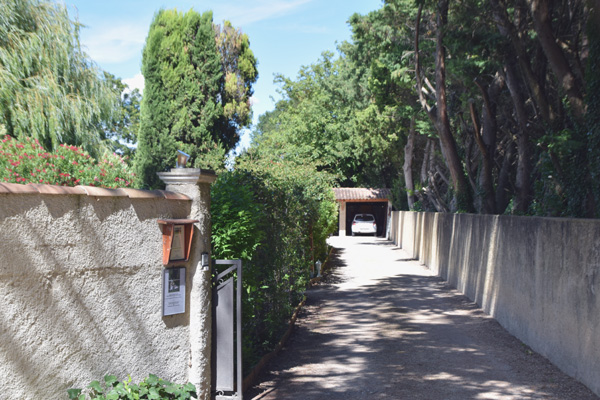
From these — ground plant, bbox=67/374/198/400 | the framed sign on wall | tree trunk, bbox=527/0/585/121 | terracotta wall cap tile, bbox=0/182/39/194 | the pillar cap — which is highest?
tree trunk, bbox=527/0/585/121

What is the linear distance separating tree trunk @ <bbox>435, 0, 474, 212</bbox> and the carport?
21685 mm

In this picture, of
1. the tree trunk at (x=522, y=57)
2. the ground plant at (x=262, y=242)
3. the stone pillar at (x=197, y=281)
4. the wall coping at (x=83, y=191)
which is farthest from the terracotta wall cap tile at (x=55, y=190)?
the tree trunk at (x=522, y=57)

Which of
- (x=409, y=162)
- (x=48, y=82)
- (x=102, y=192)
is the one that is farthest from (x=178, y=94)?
(x=102, y=192)

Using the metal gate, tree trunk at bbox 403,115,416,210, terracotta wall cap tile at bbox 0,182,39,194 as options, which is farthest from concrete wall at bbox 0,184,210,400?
tree trunk at bbox 403,115,416,210

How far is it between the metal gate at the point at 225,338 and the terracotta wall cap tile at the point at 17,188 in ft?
7.37

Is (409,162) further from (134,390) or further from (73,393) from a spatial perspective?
(73,393)

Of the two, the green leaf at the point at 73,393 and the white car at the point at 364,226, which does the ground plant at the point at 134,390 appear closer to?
the green leaf at the point at 73,393

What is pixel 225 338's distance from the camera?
18.0 feet

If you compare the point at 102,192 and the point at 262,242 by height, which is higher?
the point at 102,192

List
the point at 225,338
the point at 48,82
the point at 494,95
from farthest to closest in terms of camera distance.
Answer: the point at 494,95
the point at 48,82
the point at 225,338

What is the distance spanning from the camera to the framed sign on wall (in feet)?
15.9

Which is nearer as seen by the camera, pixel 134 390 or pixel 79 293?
pixel 79 293

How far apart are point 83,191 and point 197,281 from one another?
154cm

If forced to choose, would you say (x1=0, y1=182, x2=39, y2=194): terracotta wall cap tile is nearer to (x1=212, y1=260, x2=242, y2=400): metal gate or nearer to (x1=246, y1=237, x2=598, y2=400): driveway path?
(x1=212, y1=260, x2=242, y2=400): metal gate
